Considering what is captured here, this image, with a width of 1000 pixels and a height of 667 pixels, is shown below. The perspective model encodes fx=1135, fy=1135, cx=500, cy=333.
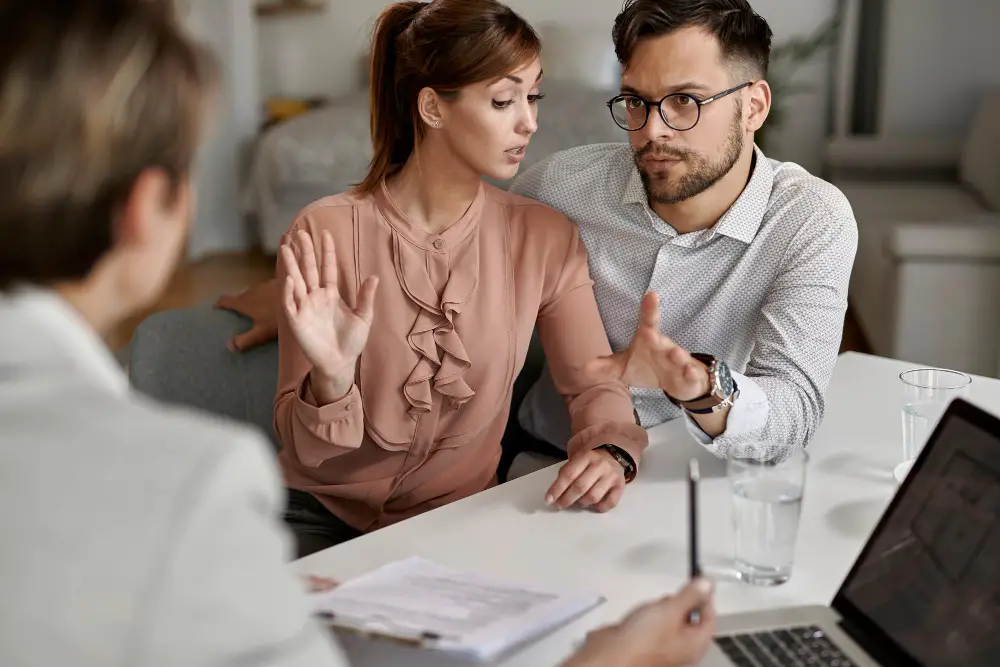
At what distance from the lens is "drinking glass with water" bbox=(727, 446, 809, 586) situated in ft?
3.68

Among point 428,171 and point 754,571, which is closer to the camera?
point 754,571

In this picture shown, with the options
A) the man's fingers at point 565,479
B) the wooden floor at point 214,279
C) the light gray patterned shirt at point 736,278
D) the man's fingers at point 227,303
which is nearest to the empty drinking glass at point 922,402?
the light gray patterned shirt at point 736,278

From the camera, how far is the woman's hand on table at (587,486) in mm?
1304

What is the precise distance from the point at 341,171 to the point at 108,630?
4652 mm

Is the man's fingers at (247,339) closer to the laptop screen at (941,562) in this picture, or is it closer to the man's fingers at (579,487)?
the man's fingers at (579,487)

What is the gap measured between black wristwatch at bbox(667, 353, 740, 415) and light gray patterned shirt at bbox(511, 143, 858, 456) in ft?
0.07

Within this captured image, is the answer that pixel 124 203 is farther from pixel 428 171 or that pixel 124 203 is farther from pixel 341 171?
pixel 341 171

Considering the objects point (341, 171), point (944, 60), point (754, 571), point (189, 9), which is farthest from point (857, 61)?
point (189, 9)

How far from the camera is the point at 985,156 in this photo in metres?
4.68

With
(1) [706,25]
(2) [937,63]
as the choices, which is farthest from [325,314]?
(2) [937,63]

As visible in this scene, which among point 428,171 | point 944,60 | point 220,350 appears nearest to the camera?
point 428,171

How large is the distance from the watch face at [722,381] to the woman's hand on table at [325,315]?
0.43m

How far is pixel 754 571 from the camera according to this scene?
112 centimetres

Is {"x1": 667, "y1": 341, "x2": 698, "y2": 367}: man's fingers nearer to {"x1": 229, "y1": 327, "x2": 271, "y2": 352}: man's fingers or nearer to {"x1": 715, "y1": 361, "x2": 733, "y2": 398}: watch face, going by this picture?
{"x1": 715, "y1": 361, "x2": 733, "y2": 398}: watch face
